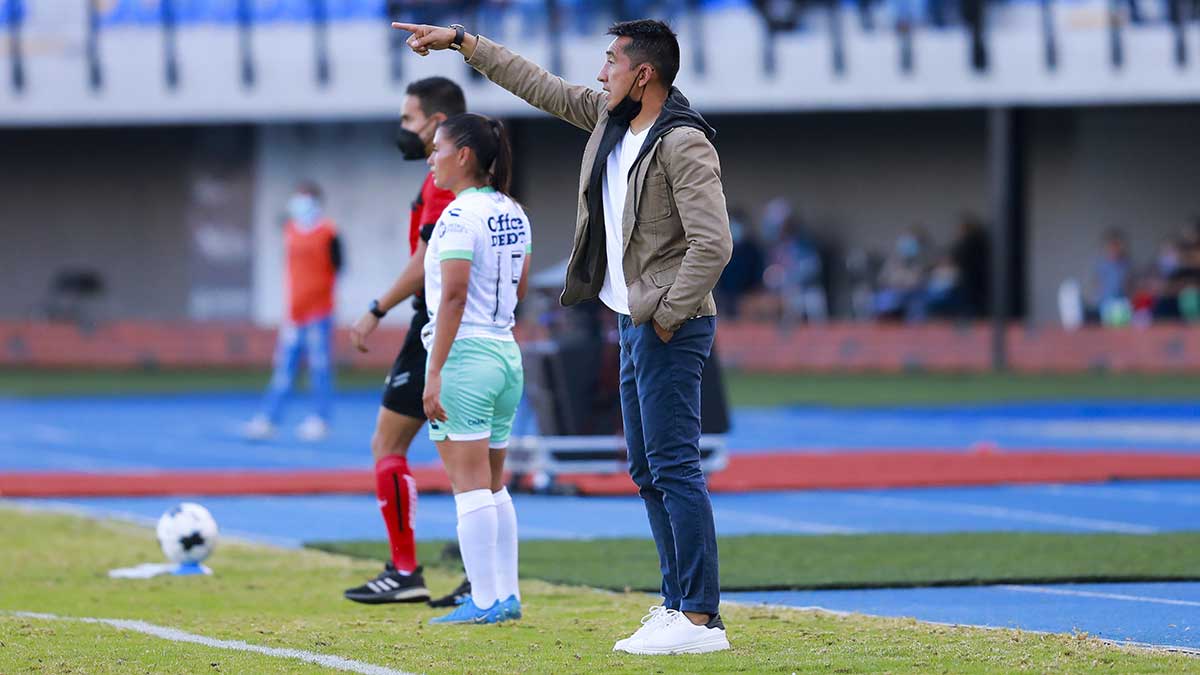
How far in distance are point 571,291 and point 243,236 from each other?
27672 millimetres

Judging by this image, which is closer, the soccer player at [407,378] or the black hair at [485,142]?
the black hair at [485,142]

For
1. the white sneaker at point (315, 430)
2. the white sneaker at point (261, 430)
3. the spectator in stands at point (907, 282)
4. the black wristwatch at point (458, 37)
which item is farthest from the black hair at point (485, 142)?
the spectator in stands at point (907, 282)

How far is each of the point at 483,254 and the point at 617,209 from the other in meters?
0.82

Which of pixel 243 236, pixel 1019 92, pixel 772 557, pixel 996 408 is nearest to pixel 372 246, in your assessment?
pixel 243 236

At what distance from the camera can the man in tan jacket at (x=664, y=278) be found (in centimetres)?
639

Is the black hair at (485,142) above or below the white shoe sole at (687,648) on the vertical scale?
above

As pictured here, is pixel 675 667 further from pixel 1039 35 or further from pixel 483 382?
pixel 1039 35

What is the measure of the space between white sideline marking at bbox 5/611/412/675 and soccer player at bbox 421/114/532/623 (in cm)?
92

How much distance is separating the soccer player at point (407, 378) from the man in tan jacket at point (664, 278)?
1.41 meters

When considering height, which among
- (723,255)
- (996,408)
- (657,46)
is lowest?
(996,408)

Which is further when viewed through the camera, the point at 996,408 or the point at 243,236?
the point at 243,236

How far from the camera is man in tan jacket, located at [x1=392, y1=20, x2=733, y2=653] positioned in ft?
21.0

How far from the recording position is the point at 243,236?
111 feet

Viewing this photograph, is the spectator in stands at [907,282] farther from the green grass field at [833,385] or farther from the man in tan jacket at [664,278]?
the man in tan jacket at [664,278]
